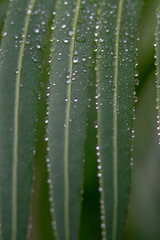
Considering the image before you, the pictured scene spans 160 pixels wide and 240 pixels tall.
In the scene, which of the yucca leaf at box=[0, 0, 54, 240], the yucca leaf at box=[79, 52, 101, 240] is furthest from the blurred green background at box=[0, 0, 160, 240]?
the yucca leaf at box=[0, 0, 54, 240]

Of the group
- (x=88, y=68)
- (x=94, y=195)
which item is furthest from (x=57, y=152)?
(x=94, y=195)

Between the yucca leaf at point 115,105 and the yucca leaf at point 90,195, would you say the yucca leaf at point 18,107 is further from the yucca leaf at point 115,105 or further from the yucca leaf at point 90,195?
the yucca leaf at point 90,195

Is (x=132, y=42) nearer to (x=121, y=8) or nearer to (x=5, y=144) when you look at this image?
(x=121, y=8)

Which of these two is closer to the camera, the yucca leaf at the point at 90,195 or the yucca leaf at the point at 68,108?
the yucca leaf at the point at 68,108

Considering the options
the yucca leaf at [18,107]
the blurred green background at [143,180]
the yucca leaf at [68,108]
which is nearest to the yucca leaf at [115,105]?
the yucca leaf at [68,108]

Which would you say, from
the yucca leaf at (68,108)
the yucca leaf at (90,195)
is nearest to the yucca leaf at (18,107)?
the yucca leaf at (68,108)

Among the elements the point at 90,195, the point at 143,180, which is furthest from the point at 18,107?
the point at 143,180

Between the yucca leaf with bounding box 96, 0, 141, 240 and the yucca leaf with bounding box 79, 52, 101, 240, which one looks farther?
the yucca leaf with bounding box 79, 52, 101, 240

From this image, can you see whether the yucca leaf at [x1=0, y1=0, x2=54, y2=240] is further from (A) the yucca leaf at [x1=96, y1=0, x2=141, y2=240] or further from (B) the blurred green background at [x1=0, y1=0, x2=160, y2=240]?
(B) the blurred green background at [x1=0, y1=0, x2=160, y2=240]
